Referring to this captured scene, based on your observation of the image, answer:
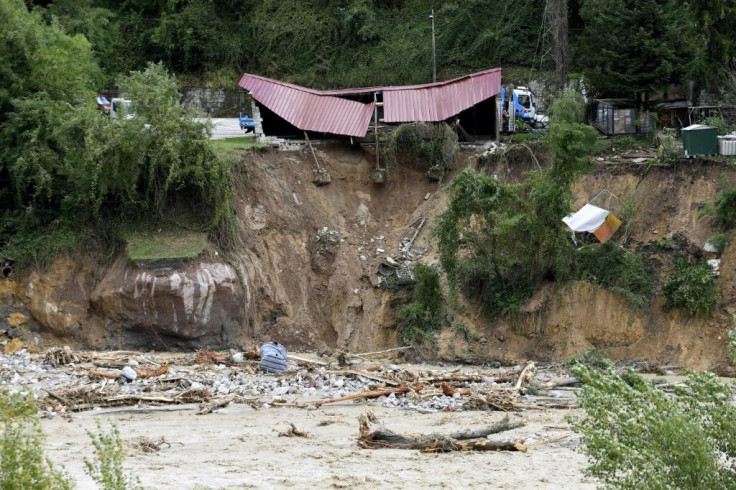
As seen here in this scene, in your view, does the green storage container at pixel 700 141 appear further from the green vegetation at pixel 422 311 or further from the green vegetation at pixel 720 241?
the green vegetation at pixel 422 311

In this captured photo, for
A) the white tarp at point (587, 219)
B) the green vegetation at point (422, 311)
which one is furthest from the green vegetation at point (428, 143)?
the white tarp at point (587, 219)

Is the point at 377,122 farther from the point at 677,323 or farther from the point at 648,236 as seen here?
the point at 677,323

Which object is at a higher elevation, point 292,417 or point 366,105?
point 366,105

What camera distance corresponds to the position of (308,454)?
19766 mm

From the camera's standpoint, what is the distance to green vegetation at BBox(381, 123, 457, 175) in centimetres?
3888

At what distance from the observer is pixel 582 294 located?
3266 cm

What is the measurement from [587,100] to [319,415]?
20.8 m

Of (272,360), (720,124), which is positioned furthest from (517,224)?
(272,360)

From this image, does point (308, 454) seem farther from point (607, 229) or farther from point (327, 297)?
point (327, 297)

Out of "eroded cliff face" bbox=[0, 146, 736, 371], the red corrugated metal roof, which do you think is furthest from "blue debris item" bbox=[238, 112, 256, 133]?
"eroded cliff face" bbox=[0, 146, 736, 371]

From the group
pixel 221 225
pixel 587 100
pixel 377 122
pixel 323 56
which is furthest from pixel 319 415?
pixel 323 56

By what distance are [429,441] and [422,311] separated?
1397 centimetres

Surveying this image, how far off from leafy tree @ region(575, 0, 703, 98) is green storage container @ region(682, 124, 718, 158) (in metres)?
3.62

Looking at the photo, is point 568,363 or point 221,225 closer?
point 568,363
